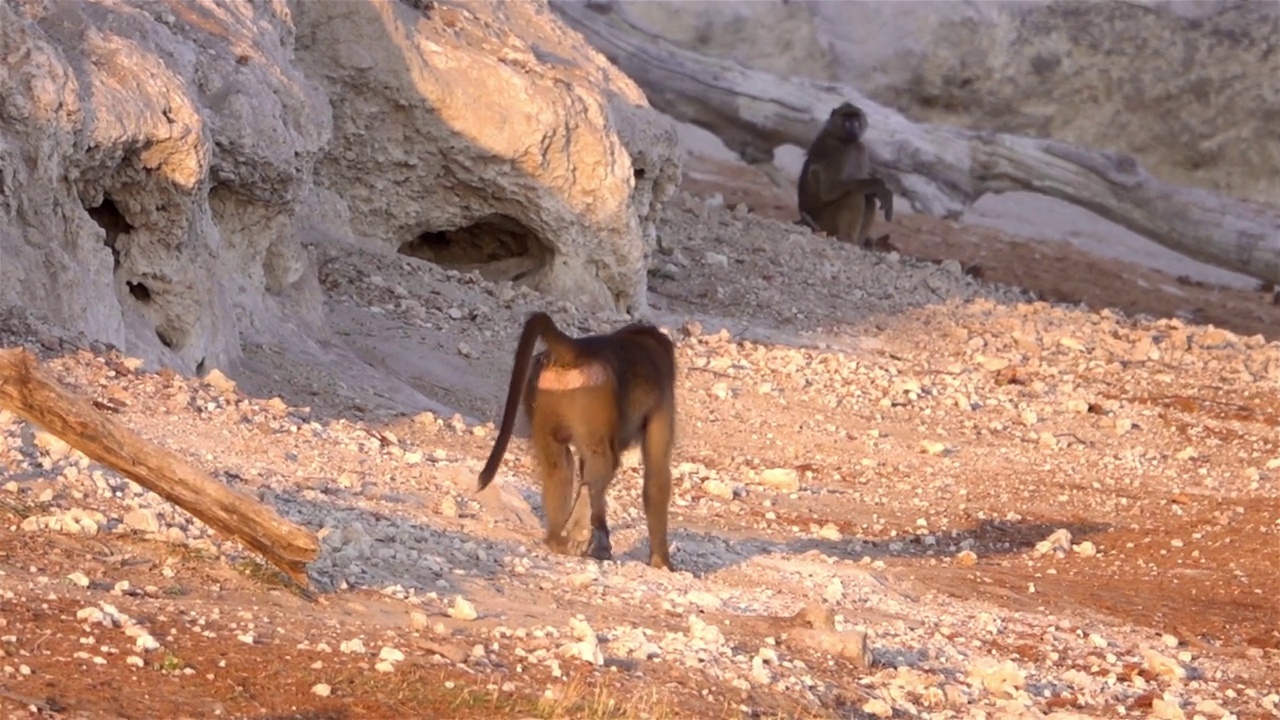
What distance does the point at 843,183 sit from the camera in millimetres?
17516

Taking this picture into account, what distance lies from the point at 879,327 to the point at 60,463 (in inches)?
359

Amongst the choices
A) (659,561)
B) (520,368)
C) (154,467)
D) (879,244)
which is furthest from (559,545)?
(879,244)

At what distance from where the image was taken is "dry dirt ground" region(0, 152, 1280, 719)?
511cm

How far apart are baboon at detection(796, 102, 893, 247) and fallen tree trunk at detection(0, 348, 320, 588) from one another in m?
12.6

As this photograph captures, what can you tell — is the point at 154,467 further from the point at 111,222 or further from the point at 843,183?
the point at 843,183

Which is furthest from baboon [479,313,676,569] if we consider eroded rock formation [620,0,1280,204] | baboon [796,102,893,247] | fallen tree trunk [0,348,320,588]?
eroded rock formation [620,0,1280,204]

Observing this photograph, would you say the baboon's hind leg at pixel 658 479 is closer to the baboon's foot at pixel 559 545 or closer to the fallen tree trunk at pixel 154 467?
the baboon's foot at pixel 559 545

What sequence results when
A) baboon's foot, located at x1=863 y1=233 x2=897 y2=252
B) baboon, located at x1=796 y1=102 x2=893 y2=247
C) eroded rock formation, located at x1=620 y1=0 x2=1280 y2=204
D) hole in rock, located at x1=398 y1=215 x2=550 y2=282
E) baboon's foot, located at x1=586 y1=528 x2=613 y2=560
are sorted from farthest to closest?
eroded rock formation, located at x1=620 y1=0 x2=1280 y2=204
baboon's foot, located at x1=863 y1=233 x2=897 y2=252
baboon, located at x1=796 y1=102 x2=893 y2=247
hole in rock, located at x1=398 y1=215 x2=550 y2=282
baboon's foot, located at x1=586 y1=528 x2=613 y2=560

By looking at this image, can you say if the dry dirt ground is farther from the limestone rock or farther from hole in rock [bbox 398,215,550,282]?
hole in rock [bbox 398,215,550,282]

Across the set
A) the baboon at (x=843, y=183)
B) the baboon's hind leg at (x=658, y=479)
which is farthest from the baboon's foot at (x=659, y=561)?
the baboon at (x=843, y=183)

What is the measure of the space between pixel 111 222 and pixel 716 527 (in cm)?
314

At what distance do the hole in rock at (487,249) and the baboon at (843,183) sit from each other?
193 inches

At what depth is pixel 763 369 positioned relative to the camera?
40.6 ft

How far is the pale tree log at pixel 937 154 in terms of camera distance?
56.1ft
